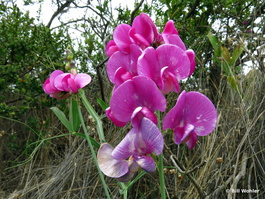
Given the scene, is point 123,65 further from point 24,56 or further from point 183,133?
point 24,56

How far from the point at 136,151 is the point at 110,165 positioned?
59 mm

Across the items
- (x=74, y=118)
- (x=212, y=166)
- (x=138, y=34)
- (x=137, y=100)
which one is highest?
(x=138, y=34)

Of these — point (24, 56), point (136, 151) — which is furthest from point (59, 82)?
point (24, 56)

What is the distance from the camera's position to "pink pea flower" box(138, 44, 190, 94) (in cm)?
43

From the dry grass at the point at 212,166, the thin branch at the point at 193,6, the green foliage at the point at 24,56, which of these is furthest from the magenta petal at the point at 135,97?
the thin branch at the point at 193,6

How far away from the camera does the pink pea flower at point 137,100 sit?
0.40 meters

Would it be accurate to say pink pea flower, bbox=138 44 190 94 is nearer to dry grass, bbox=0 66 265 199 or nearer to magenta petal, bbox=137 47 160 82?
magenta petal, bbox=137 47 160 82

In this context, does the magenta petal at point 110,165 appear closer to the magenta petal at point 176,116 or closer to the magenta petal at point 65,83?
the magenta petal at point 176,116

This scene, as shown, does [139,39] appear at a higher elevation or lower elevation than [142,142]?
higher

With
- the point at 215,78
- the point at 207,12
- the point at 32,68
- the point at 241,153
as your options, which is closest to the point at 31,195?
the point at 32,68

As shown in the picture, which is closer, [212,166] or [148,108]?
[148,108]

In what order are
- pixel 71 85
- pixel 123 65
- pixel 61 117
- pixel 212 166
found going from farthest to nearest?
pixel 212 166 → pixel 61 117 → pixel 71 85 → pixel 123 65

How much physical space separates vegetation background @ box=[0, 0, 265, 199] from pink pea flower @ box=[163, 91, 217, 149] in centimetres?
43

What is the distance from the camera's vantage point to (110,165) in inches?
17.3
